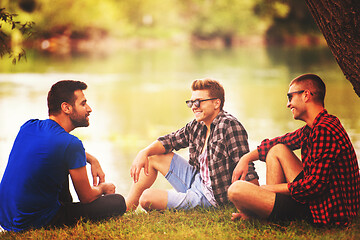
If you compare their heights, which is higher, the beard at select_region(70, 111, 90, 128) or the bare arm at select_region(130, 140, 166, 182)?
the beard at select_region(70, 111, 90, 128)

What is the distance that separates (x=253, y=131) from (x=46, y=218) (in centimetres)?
709

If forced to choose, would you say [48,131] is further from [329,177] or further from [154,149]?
[329,177]

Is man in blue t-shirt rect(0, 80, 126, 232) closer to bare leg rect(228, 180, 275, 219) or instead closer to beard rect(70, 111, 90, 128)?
beard rect(70, 111, 90, 128)

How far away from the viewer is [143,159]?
4.57 metres

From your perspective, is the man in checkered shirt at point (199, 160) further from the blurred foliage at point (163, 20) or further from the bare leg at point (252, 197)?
the blurred foliage at point (163, 20)

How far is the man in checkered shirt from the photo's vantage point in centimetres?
436

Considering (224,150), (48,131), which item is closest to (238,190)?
(224,150)

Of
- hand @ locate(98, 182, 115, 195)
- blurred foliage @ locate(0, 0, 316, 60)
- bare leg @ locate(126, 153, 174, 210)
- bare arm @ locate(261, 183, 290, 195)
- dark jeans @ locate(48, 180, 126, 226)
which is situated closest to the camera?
bare arm @ locate(261, 183, 290, 195)

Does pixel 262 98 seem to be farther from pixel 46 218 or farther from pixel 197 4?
pixel 197 4

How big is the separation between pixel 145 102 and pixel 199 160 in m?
11.3

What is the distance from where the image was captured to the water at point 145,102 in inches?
379

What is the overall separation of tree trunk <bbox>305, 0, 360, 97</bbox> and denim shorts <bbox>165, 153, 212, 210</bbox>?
1.58 metres

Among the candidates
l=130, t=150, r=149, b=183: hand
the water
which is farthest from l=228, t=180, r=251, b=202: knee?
the water

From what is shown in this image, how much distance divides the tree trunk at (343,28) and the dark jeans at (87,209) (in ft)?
7.06
